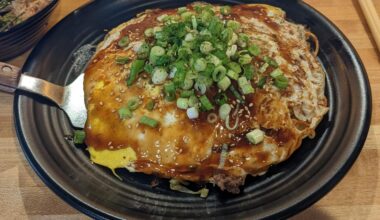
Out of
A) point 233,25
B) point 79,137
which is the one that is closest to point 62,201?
point 79,137

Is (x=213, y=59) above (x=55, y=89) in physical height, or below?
above

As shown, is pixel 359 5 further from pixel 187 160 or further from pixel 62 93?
pixel 62 93

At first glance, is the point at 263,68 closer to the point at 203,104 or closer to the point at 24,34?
the point at 203,104

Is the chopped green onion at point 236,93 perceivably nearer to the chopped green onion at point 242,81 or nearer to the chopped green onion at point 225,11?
the chopped green onion at point 242,81

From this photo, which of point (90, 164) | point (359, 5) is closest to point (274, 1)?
point (359, 5)

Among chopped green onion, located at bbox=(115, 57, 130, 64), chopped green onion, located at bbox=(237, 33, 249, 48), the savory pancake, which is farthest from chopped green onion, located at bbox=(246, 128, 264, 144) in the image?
chopped green onion, located at bbox=(115, 57, 130, 64)
